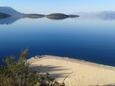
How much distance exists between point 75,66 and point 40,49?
46.4 ft

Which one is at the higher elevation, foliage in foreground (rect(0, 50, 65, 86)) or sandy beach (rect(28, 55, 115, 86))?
foliage in foreground (rect(0, 50, 65, 86))

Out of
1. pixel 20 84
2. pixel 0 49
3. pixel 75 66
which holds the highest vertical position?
pixel 20 84

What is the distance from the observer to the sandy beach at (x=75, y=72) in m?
12.4

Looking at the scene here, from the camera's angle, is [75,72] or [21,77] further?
[75,72]

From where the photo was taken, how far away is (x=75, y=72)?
46.5ft

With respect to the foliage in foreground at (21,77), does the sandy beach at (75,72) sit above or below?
below

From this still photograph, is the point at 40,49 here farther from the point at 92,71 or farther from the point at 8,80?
the point at 8,80

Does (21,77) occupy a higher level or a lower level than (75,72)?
higher

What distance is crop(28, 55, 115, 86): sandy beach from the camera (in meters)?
12.4

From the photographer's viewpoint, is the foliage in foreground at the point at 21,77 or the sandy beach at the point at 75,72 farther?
the sandy beach at the point at 75,72

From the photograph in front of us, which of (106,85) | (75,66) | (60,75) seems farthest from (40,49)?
(106,85)

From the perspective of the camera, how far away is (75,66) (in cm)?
1555

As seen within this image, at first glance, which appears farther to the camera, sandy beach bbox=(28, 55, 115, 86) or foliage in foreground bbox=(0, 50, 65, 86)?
sandy beach bbox=(28, 55, 115, 86)

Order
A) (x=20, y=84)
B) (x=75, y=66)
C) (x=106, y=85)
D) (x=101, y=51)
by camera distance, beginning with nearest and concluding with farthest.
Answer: (x=20, y=84) < (x=106, y=85) < (x=75, y=66) < (x=101, y=51)
